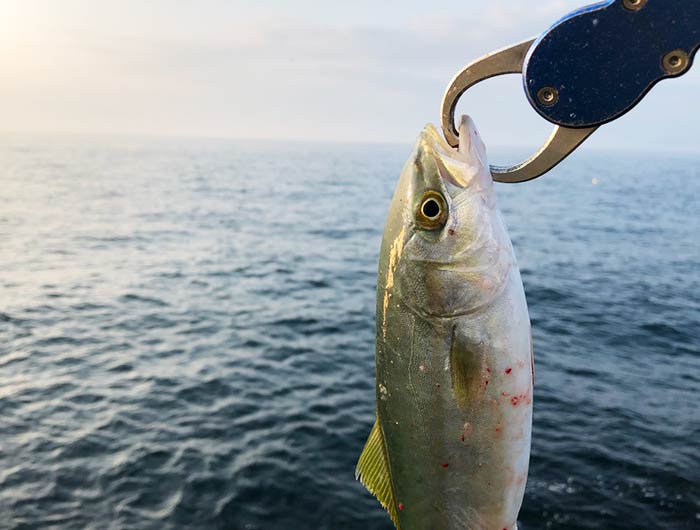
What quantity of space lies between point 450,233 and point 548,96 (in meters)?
0.72

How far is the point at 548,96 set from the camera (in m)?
2.72

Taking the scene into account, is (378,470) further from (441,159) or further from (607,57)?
(607,57)

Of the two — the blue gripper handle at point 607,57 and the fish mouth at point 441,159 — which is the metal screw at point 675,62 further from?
the fish mouth at point 441,159

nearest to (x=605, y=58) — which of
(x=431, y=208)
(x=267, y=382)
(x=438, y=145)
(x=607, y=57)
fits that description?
(x=607, y=57)

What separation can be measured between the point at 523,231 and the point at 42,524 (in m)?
35.2

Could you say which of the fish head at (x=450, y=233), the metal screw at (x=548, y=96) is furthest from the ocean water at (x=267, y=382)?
the metal screw at (x=548, y=96)

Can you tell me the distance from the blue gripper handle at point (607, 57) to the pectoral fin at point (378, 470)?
166 centimetres

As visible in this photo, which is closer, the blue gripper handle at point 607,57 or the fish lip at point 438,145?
the blue gripper handle at point 607,57

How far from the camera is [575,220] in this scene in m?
46.7

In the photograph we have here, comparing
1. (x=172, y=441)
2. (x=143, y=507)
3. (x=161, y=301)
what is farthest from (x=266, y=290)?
(x=143, y=507)

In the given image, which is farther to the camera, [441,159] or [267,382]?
[267,382]

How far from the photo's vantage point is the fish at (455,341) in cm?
266

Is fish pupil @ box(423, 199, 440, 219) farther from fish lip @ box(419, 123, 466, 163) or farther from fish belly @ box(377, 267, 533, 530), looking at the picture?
fish belly @ box(377, 267, 533, 530)

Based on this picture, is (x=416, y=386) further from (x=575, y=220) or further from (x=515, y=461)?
(x=575, y=220)
